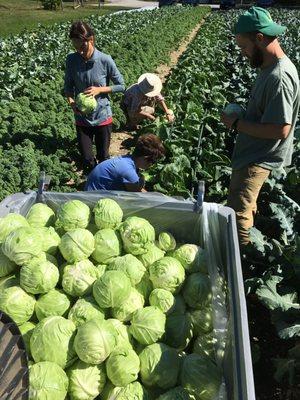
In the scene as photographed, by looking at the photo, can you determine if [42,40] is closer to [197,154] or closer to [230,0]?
[197,154]

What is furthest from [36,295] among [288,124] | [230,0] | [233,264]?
[230,0]

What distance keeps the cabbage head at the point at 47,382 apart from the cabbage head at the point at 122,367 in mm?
244

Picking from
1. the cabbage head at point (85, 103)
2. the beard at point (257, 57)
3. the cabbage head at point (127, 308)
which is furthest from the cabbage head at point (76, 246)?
the cabbage head at point (85, 103)

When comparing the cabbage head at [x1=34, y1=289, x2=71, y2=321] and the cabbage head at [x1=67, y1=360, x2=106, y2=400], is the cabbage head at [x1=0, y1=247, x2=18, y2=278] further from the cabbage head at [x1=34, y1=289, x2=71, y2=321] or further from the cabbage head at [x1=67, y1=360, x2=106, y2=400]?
the cabbage head at [x1=67, y1=360, x2=106, y2=400]

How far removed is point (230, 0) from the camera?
159ft

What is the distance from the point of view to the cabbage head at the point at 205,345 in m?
2.60

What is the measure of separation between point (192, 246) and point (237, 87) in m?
9.17

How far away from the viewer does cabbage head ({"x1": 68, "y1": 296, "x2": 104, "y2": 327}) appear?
2525mm

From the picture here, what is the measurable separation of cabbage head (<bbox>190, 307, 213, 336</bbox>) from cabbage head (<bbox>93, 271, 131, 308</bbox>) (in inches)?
18.9

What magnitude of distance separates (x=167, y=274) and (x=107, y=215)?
2.00 feet

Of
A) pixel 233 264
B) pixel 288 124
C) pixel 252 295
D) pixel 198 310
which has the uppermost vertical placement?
pixel 288 124

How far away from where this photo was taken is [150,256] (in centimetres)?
300

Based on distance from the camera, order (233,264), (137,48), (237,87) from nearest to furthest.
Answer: (233,264)
(237,87)
(137,48)

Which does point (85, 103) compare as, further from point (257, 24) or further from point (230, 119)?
point (257, 24)
